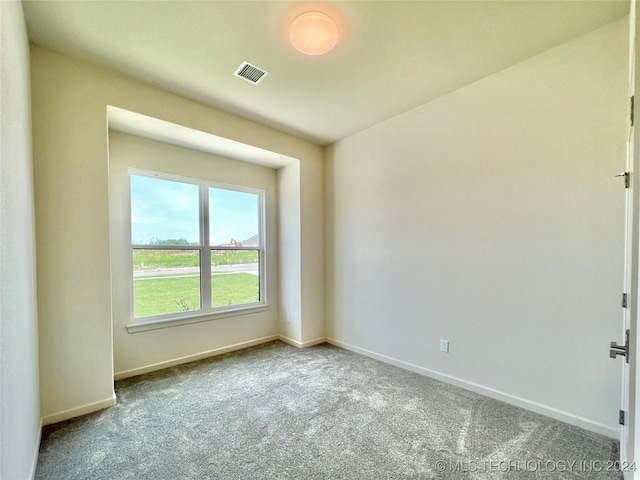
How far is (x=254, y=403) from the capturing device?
8.05ft

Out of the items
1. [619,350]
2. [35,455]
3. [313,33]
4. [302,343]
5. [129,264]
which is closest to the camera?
[619,350]

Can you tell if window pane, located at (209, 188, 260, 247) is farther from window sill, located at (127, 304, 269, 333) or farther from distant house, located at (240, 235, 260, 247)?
window sill, located at (127, 304, 269, 333)

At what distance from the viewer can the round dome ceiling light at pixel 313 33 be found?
6.13 feet

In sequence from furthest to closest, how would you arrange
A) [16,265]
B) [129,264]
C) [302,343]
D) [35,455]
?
[302,343]
[129,264]
[35,455]
[16,265]

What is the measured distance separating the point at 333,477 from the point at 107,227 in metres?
2.57

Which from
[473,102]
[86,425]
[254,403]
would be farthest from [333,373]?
[473,102]

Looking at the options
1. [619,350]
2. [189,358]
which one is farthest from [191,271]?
[619,350]

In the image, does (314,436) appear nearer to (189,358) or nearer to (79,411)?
(79,411)

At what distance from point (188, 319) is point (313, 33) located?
3.26 m

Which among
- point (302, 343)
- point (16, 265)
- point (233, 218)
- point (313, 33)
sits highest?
point (313, 33)

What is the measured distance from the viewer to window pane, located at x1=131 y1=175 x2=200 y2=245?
3.19m

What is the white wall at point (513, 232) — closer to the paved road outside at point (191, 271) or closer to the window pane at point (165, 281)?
the paved road outside at point (191, 271)

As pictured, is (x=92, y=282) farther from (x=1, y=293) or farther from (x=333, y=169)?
(x=333, y=169)

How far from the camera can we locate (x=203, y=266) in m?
3.66
